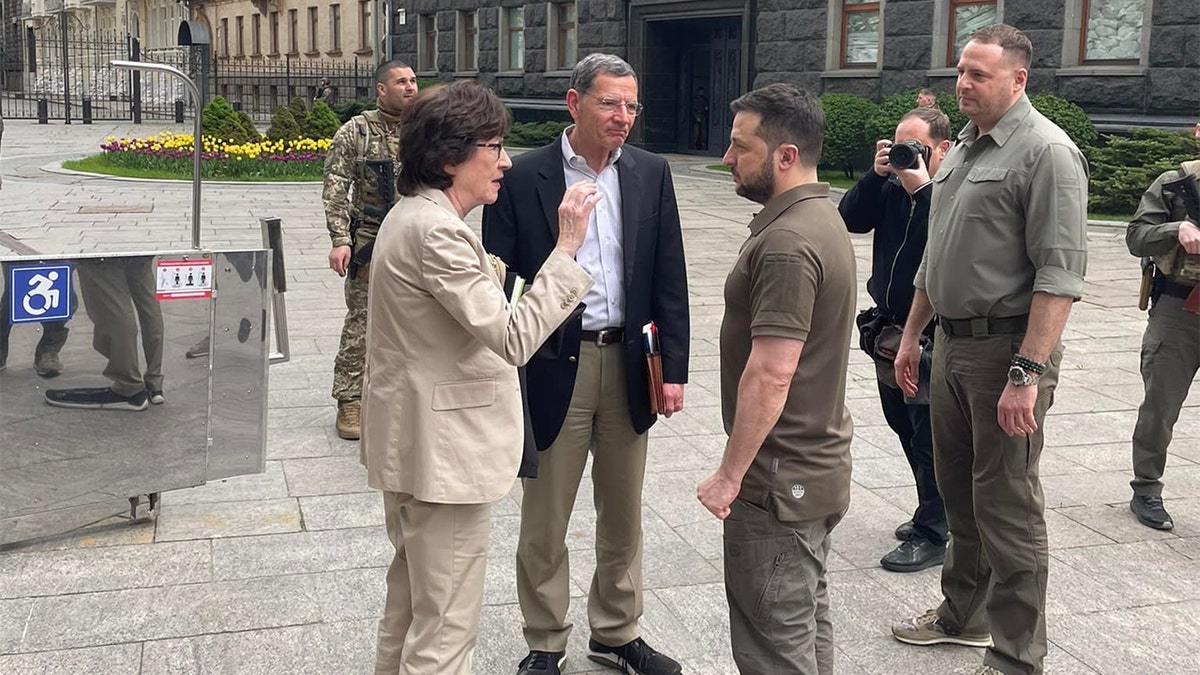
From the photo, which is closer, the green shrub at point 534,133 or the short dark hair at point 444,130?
the short dark hair at point 444,130

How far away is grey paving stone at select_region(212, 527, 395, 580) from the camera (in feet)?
15.6

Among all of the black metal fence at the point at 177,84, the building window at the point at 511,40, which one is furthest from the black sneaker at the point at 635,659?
the black metal fence at the point at 177,84

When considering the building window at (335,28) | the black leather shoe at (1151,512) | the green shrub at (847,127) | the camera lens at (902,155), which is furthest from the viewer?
the building window at (335,28)

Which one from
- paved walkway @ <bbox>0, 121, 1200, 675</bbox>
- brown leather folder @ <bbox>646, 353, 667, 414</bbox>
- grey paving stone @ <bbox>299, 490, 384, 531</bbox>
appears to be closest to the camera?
brown leather folder @ <bbox>646, 353, 667, 414</bbox>

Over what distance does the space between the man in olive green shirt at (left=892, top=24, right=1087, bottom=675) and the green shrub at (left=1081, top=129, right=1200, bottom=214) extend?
1225cm

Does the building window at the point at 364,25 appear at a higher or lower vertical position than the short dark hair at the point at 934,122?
higher

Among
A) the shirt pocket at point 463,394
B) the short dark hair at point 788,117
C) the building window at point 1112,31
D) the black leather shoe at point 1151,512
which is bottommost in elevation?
the black leather shoe at point 1151,512

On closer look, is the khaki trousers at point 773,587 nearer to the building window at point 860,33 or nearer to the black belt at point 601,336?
the black belt at point 601,336

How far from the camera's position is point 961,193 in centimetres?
393

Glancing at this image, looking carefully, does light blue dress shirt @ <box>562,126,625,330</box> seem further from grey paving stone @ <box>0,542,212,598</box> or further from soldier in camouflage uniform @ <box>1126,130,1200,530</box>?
soldier in camouflage uniform @ <box>1126,130,1200,530</box>

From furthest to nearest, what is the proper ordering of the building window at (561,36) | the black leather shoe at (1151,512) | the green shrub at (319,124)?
the building window at (561,36) → the green shrub at (319,124) → the black leather shoe at (1151,512)

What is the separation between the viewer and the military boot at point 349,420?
21.4ft

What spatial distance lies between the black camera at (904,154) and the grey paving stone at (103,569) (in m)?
2.93

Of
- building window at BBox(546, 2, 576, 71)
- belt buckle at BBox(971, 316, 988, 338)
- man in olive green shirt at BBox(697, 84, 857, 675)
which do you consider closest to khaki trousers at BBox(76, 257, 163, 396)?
man in olive green shirt at BBox(697, 84, 857, 675)
